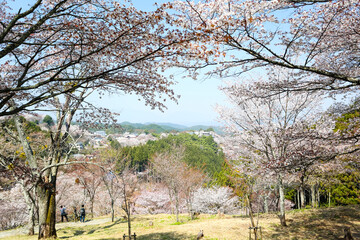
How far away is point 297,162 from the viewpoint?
459 centimetres

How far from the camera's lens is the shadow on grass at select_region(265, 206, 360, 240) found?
22.0 feet

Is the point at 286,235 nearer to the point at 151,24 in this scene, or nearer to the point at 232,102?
the point at 232,102

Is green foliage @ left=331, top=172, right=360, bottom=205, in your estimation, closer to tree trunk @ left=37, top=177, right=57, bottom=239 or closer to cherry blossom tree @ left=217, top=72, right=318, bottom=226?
cherry blossom tree @ left=217, top=72, right=318, bottom=226

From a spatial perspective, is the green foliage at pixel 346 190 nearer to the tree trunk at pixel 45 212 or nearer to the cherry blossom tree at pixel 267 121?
the cherry blossom tree at pixel 267 121

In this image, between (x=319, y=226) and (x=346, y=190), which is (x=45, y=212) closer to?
(x=319, y=226)

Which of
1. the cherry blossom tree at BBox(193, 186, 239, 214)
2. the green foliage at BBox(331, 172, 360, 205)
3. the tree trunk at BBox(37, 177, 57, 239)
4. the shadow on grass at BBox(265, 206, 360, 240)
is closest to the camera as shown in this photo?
the shadow on grass at BBox(265, 206, 360, 240)

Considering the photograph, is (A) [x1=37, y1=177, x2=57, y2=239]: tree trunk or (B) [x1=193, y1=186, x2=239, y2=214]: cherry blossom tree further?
(B) [x1=193, y1=186, x2=239, y2=214]: cherry blossom tree

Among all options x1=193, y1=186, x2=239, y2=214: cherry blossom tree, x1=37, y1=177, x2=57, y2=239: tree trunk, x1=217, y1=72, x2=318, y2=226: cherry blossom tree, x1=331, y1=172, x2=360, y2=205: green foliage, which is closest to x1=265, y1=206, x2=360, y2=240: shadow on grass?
x1=217, y1=72, x2=318, y2=226: cherry blossom tree

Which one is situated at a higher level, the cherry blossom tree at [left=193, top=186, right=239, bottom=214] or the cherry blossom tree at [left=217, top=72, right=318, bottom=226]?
the cherry blossom tree at [left=217, top=72, right=318, bottom=226]

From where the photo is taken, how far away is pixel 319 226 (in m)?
7.65

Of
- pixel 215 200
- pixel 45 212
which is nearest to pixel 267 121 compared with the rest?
pixel 45 212

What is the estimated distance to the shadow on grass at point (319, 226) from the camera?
264 inches

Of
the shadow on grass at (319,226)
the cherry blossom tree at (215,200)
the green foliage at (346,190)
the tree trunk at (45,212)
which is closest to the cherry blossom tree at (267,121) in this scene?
the shadow on grass at (319,226)

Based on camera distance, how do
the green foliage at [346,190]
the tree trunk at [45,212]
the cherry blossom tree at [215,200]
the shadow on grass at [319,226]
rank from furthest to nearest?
the cherry blossom tree at [215,200] → the green foliage at [346,190] → the tree trunk at [45,212] → the shadow on grass at [319,226]
